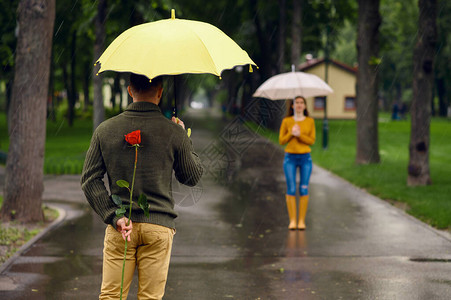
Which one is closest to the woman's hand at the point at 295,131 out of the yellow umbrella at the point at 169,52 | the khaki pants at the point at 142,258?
the yellow umbrella at the point at 169,52

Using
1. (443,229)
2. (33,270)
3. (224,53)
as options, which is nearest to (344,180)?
(443,229)

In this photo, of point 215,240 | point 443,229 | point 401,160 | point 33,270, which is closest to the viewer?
point 33,270

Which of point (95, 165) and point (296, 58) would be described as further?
point (296, 58)

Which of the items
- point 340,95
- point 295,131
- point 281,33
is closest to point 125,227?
point 295,131

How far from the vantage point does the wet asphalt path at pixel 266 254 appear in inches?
242

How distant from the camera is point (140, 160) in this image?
357 cm

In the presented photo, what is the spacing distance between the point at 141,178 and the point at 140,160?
10 centimetres

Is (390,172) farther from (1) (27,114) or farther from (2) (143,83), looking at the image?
(2) (143,83)

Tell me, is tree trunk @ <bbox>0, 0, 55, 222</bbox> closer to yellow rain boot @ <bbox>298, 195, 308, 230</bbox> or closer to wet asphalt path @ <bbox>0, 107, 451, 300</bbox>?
wet asphalt path @ <bbox>0, 107, 451, 300</bbox>

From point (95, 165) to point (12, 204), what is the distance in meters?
6.34

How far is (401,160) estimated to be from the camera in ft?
67.4

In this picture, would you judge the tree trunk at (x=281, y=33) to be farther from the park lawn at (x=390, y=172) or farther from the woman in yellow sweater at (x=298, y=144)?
the woman in yellow sweater at (x=298, y=144)

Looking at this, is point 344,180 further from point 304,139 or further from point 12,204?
point 12,204

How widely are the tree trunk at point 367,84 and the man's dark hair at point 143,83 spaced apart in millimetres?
14451
